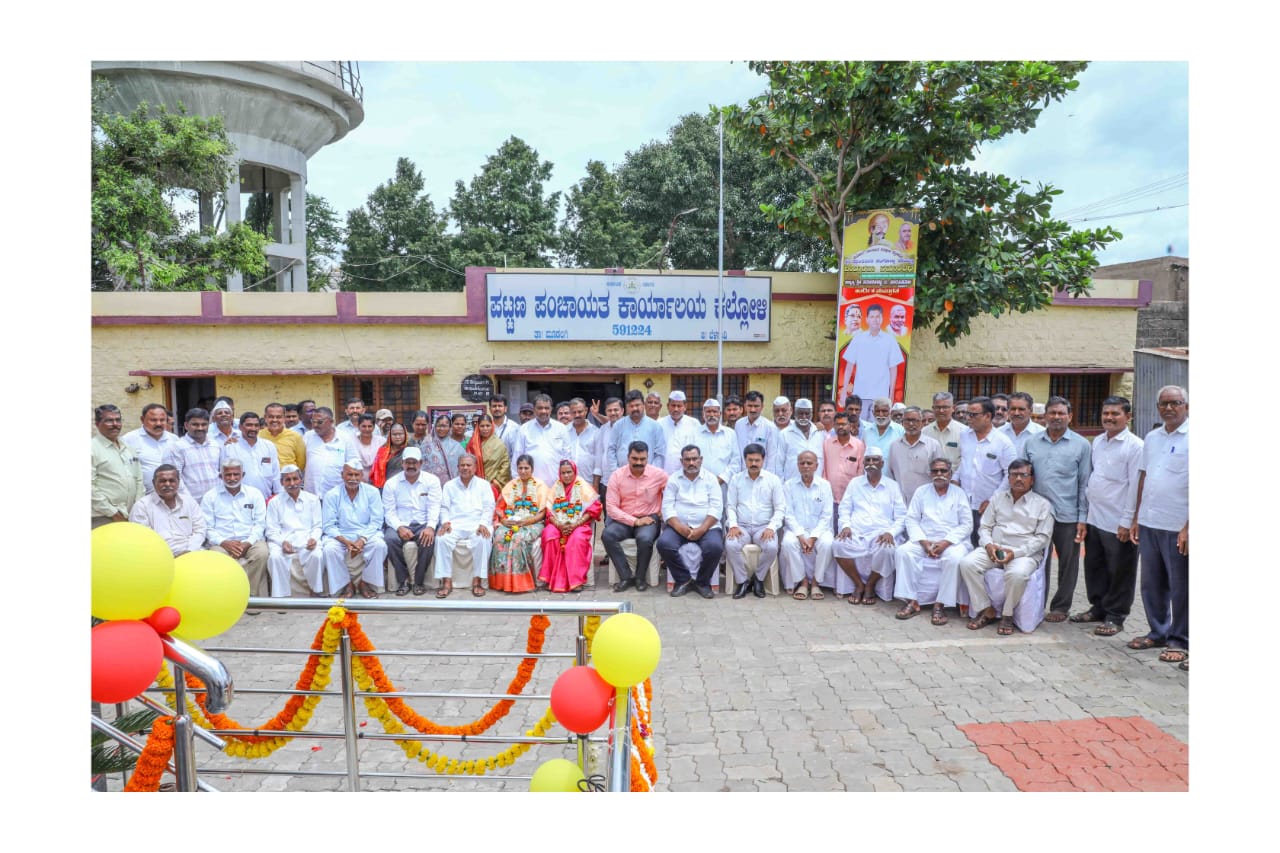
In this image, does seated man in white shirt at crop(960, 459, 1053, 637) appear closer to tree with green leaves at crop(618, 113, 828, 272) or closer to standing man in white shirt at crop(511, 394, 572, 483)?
A: standing man in white shirt at crop(511, 394, 572, 483)

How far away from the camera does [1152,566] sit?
534 centimetres

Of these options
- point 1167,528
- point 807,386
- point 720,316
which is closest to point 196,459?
point 720,316

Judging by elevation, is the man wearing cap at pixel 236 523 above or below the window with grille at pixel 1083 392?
below

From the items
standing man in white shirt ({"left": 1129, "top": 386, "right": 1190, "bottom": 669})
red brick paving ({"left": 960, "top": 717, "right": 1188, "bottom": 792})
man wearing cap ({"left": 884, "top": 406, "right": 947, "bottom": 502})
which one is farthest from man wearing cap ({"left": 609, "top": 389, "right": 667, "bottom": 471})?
red brick paving ({"left": 960, "top": 717, "right": 1188, "bottom": 792})

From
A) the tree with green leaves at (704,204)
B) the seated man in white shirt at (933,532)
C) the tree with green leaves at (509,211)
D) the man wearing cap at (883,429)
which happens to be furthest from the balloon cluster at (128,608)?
the tree with green leaves at (509,211)

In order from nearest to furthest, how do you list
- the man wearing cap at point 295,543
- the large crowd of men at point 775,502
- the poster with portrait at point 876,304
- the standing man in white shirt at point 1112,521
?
the standing man in white shirt at point 1112,521, the large crowd of men at point 775,502, the man wearing cap at point 295,543, the poster with portrait at point 876,304

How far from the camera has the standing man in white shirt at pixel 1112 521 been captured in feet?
18.3

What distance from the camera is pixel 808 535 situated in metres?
6.89

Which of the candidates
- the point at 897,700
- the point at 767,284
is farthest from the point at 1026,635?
the point at 767,284

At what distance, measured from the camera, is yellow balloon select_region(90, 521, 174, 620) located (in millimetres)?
2375

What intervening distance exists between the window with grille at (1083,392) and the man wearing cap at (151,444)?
497 inches

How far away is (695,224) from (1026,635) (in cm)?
1674

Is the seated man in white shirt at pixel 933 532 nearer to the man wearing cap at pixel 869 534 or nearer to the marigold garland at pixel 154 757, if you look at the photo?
the man wearing cap at pixel 869 534

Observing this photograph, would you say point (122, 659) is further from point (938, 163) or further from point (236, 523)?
point (938, 163)
